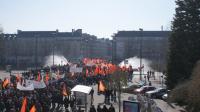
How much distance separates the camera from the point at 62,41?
179 metres

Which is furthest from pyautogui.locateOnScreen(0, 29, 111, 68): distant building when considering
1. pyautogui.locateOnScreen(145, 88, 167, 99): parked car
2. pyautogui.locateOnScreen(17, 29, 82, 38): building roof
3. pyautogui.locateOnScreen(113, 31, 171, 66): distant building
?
pyautogui.locateOnScreen(145, 88, 167, 99): parked car

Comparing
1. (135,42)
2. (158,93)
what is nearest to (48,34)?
(135,42)

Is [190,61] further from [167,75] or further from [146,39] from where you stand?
[146,39]

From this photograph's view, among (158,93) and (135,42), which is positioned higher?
(135,42)

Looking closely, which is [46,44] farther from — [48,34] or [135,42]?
[135,42]

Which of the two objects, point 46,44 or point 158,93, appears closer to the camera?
point 158,93

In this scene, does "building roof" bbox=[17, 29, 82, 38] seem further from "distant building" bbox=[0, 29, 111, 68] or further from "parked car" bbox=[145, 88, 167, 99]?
"parked car" bbox=[145, 88, 167, 99]

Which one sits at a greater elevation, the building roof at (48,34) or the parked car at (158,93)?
the building roof at (48,34)

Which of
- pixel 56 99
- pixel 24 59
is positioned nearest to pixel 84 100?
pixel 56 99

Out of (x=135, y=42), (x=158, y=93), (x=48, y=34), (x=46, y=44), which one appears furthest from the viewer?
(x=48, y=34)

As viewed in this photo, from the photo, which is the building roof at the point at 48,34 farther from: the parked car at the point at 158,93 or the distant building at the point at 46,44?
the parked car at the point at 158,93

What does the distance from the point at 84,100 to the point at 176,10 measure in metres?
11.3

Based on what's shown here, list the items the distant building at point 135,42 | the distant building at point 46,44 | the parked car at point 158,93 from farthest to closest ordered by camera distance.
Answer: the distant building at point 135,42, the distant building at point 46,44, the parked car at point 158,93

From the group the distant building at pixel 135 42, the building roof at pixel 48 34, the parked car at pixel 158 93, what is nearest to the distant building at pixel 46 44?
the building roof at pixel 48 34
